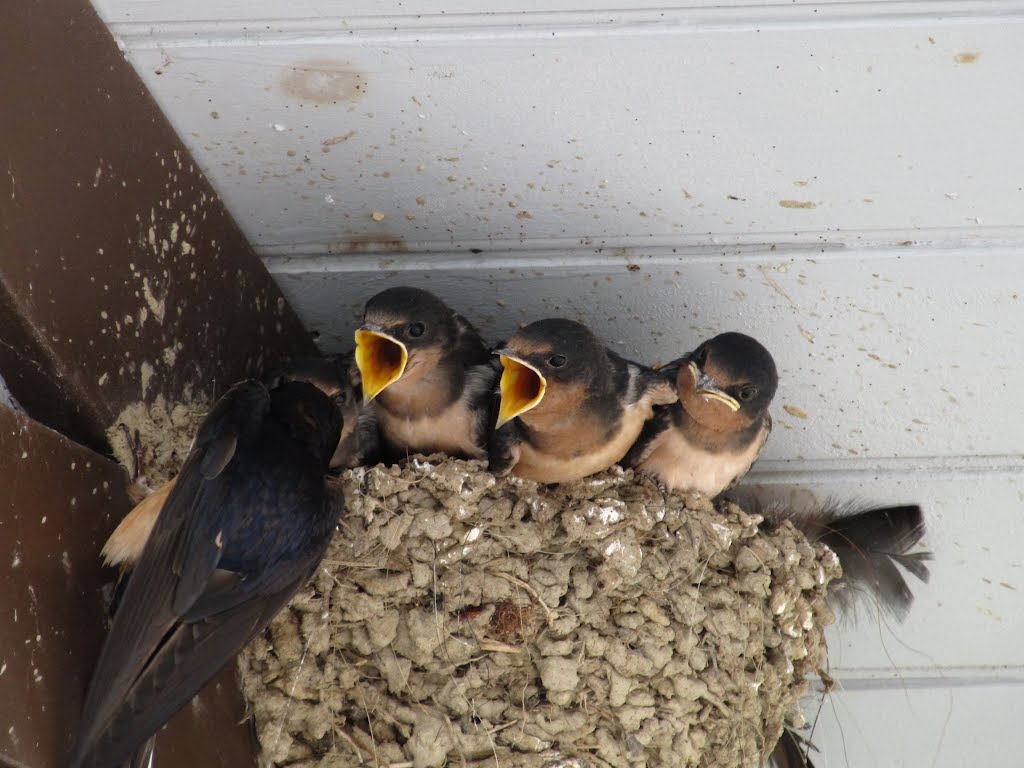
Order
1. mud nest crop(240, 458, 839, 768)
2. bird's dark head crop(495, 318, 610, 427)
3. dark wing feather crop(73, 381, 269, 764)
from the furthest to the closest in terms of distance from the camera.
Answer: bird's dark head crop(495, 318, 610, 427) → mud nest crop(240, 458, 839, 768) → dark wing feather crop(73, 381, 269, 764)

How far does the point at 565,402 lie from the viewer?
114 inches

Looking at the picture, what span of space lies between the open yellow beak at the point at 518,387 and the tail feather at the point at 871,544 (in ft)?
2.71

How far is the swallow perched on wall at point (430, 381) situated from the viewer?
9.18 ft

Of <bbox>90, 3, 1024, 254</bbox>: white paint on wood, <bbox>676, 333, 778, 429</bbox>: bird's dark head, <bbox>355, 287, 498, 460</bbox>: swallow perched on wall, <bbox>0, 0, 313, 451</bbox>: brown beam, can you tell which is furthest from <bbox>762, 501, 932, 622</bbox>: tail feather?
<bbox>0, 0, 313, 451</bbox>: brown beam

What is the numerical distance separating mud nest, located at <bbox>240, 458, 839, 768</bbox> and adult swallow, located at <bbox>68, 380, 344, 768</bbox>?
0.81 ft

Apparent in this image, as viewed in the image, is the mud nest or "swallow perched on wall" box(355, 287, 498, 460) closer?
the mud nest

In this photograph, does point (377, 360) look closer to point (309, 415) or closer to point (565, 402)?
point (309, 415)

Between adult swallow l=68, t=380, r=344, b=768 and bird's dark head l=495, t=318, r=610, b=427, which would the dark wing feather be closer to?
adult swallow l=68, t=380, r=344, b=768

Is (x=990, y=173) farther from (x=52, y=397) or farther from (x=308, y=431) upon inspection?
(x=52, y=397)

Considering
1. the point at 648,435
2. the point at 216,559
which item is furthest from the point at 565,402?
the point at 216,559

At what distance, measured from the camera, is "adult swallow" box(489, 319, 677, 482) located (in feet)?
9.17

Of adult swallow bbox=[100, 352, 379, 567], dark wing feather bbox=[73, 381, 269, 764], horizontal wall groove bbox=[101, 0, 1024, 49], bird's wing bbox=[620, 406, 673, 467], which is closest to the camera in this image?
dark wing feather bbox=[73, 381, 269, 764]

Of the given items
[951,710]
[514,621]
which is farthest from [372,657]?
[951,710]

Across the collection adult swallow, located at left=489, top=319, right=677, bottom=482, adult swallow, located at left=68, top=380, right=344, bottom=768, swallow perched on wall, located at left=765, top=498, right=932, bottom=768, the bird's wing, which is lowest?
swallow perched on wall, located at left=765, top=498, right=932, bottom=768
